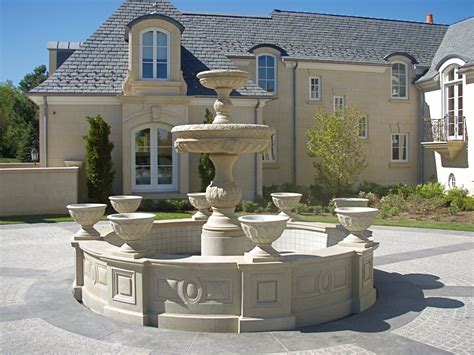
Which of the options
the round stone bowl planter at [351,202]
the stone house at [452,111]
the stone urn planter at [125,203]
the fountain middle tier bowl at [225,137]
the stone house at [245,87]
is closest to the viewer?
the fountain middle tier bowl at [225,137]

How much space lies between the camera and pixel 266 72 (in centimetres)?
2689

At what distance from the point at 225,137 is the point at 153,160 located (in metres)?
14.3

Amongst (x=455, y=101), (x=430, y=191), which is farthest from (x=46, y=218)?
(x=455, y=101)

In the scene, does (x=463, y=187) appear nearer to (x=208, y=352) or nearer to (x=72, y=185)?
(x=72, y=185)

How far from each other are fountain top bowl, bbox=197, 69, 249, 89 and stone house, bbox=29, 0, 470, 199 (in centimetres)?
1253

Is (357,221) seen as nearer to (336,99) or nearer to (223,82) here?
(223,82)

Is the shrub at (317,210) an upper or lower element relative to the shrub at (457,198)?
lower

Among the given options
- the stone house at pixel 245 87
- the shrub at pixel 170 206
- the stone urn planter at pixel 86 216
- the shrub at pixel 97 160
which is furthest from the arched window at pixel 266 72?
the stone urn planter at pixel 86 216

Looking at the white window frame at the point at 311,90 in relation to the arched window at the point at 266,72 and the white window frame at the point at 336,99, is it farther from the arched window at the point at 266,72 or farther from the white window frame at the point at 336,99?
the arched window at the point at 266,72

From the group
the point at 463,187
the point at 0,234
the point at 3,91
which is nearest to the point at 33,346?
the point at 0,234

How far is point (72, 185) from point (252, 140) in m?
13.9

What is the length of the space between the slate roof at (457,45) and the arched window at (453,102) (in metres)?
0.85

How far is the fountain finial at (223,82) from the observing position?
9222 millimetres

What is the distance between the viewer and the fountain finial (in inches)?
363
